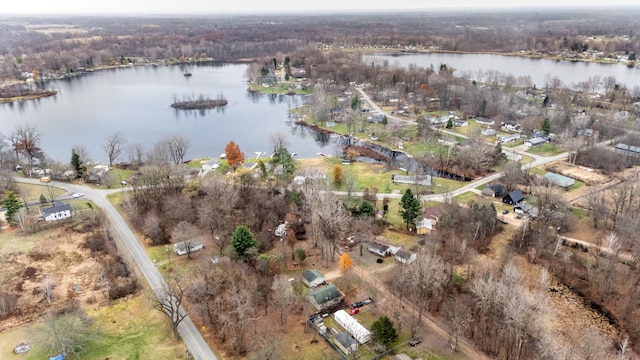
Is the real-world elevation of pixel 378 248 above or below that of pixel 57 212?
below

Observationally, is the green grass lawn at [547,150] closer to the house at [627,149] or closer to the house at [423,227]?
the house at [627,149]

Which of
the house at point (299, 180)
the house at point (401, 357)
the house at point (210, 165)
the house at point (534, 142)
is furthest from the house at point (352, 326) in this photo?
the house at point (534, 142)

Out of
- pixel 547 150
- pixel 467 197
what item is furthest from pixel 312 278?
pixel 547 150

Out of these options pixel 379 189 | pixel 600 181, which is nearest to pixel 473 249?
pixel 379 189

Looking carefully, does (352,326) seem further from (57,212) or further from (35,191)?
(35,191)

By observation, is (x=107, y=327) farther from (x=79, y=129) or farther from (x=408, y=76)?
(x=408, y=76)
